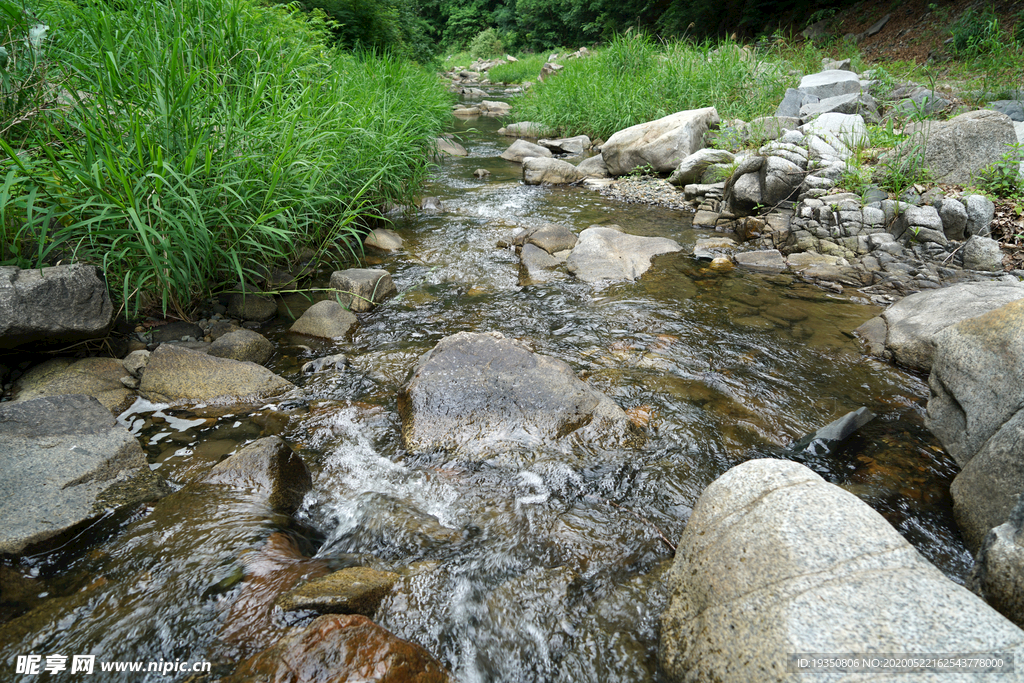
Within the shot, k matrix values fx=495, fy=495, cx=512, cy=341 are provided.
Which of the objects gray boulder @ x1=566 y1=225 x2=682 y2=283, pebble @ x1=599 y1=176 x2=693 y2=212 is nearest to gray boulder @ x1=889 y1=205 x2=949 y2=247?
gray boulder @ x1=566 y1=225 x2=682 y2=283

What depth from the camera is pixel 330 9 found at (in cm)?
977

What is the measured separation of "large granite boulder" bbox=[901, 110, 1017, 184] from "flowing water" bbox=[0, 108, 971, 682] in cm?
218

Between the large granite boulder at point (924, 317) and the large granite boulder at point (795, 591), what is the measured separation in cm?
221

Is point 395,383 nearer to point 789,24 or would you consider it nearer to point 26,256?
point 26,256

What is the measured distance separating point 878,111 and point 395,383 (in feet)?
26.2

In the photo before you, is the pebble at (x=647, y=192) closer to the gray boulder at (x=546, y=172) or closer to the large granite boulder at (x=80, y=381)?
the gray boulder at (x=546, y=172)

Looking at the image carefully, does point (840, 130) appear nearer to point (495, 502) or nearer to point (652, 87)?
point (652, 87)

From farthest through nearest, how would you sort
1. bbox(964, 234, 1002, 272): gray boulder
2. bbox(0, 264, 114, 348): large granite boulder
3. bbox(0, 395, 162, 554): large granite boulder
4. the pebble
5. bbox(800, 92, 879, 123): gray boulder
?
the pebble
bbox(800, 92, 879, 123): gray boulder
bbox(964, 234, 1002, 272): gray boulder
bbox(0, 264, 114, 348): large granite boulder
bbox(0, 395, 162, 554): large granite boulder

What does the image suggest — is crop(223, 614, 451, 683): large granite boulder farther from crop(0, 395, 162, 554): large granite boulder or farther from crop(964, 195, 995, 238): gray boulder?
crop(964, 195, 995, 238): gray boulder

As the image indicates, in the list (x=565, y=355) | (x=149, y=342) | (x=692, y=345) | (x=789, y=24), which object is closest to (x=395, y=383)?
(x=565, y=355)

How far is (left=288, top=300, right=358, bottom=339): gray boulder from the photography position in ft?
11.9

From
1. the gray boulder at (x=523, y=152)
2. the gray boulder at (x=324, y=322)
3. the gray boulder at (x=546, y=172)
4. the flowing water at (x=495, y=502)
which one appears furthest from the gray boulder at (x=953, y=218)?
the gray boulder at (x=523, y=152)

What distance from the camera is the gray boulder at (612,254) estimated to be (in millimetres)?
4801

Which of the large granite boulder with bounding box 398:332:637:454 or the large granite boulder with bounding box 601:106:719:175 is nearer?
the large granite boulder with bounding box 398:332:637:454
